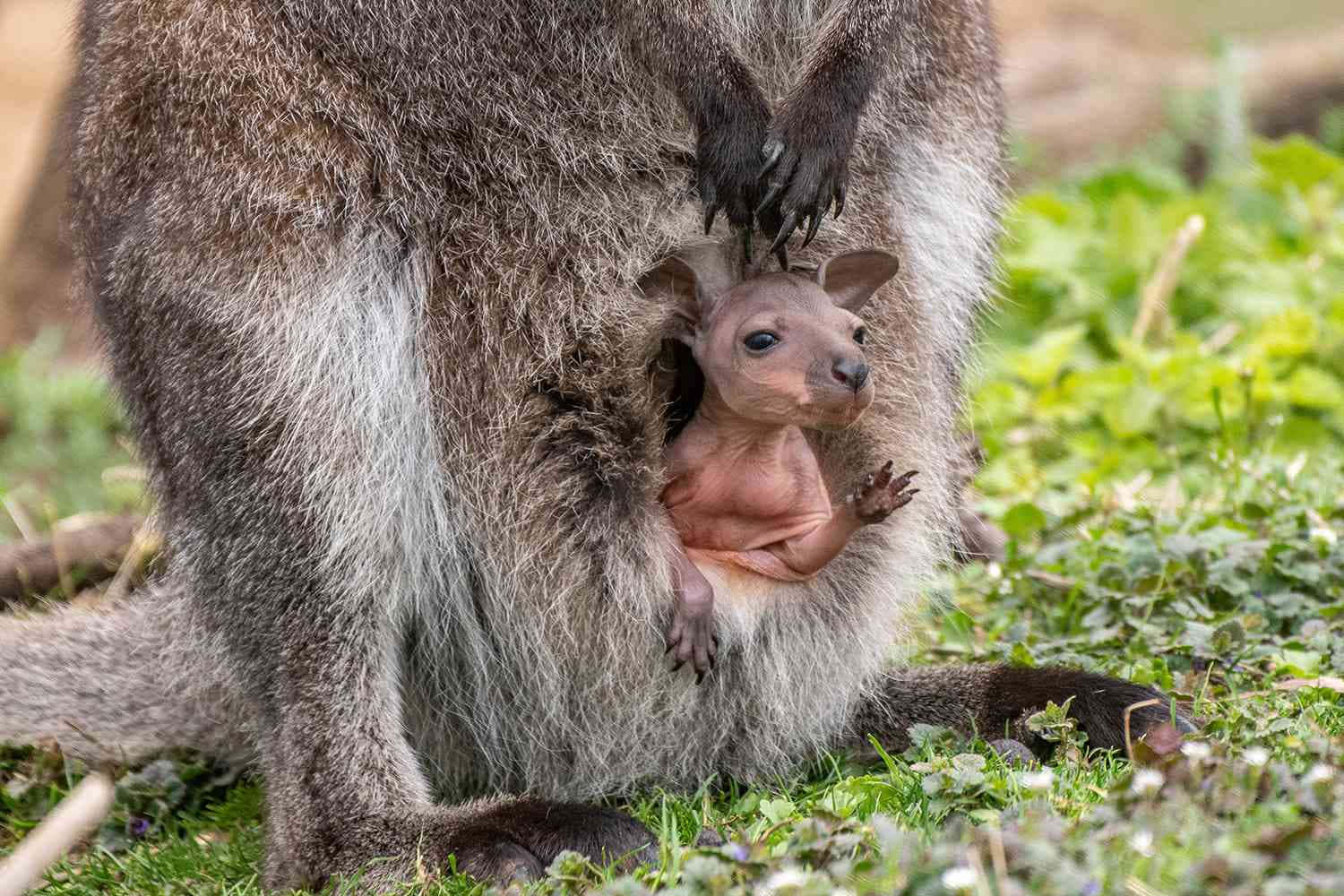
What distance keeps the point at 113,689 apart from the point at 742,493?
68.7 inches

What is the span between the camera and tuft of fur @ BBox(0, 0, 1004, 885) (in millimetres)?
3408

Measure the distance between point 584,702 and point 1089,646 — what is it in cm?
123

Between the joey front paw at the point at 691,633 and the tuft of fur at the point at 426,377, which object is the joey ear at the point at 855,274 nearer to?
the tuft of fur at the point at 426,377

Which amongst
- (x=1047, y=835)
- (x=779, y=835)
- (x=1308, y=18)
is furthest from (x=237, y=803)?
(x=1308, y=18)

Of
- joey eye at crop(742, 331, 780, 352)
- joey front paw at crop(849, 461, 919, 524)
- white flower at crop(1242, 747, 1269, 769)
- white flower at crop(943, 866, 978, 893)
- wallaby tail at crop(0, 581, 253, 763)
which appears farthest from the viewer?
wallaby tail at crop(0, 581, 253, 763)

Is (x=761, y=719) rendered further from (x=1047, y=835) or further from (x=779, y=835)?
(x=1047, y=835)

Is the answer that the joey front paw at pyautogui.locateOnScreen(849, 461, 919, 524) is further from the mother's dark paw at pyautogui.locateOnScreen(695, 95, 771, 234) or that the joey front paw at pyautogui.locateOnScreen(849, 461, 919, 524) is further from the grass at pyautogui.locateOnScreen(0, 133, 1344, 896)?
the mother's dark paw at pyautogui.locateOnScreen(695, 95, 771, 234)

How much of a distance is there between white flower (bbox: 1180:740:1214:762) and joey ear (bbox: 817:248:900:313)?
1.15 m

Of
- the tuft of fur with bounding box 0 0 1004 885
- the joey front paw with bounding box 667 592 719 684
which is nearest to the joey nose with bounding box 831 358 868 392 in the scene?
the tuft of fur with bounding box 0 0 1004 885

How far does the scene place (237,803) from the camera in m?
4.04

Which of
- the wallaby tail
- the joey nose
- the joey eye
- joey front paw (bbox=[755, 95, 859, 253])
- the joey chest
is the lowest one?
the wallaby tail

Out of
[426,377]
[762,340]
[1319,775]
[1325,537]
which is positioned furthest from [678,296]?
[1325,537]

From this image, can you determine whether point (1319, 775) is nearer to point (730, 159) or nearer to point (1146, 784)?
point (1146, 784)

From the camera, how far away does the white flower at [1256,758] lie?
106 inches
